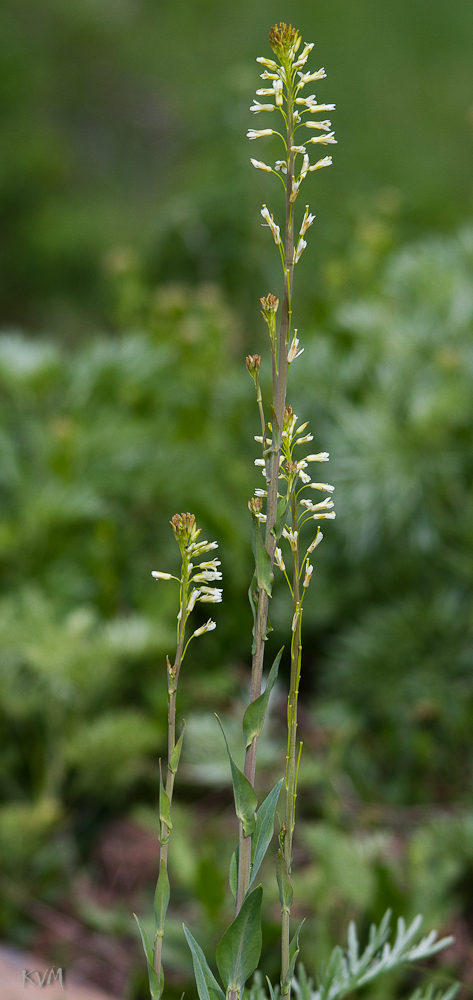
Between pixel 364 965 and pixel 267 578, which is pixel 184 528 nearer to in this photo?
pixel 267 578

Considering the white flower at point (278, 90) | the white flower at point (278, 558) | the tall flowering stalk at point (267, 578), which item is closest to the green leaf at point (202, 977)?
the tall flowering stalk at point (267, 578)

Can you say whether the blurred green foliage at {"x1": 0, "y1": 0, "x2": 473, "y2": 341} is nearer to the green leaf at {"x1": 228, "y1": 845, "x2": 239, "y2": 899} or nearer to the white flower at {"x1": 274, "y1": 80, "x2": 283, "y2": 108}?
the white flower at {"x1": 274, "y1": 80, "x2": 283, "y2": 108}

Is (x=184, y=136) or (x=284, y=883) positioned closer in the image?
(x=284, y=883)

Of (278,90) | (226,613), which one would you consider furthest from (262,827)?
(226,613)

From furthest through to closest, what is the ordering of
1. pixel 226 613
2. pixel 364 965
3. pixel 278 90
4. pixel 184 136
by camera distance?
1. pixel 184 136
2. pixel 226 613
3. pixel 364 965
4. pixel 278 90

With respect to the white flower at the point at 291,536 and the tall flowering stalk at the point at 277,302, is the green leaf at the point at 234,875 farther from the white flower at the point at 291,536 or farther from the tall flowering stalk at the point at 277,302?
the white flower at the point at 291,536

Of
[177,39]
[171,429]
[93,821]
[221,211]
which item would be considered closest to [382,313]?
[171,429]
